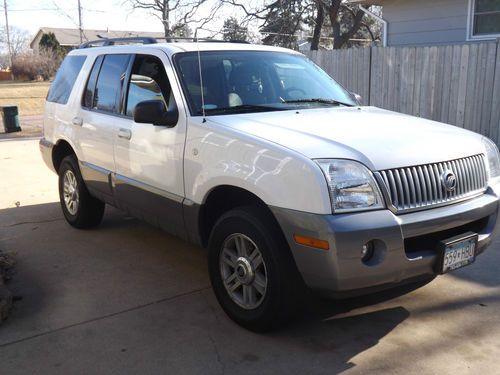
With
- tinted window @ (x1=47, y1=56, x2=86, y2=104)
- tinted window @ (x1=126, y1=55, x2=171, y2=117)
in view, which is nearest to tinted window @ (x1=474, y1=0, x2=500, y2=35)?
tinted window @ (x1=47, y1=56, x2=86, y2=104)

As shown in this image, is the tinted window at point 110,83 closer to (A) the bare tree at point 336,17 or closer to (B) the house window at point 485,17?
(B) the house window at point 485,17

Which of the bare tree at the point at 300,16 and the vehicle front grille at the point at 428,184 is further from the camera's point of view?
the bare tree at the point at 300,16

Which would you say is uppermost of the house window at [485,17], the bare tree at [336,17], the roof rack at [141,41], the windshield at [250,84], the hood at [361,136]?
the bare tree at [336,17]

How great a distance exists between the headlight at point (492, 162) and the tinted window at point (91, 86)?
3676 mm

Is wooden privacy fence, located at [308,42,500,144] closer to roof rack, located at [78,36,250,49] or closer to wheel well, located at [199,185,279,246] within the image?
roof rack, located at [78,36,250,49]

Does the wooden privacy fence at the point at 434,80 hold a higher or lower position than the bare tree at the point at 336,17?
lower

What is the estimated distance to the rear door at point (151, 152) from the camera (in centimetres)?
421

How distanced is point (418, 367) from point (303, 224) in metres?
1.12

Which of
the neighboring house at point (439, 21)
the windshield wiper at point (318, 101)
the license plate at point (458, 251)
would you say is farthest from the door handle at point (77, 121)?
the neighboring house at point (439, 21)

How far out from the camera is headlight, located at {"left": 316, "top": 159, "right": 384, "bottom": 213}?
3104mm

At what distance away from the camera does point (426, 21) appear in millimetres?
13055

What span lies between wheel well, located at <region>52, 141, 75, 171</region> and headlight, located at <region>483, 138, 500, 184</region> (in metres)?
4.37

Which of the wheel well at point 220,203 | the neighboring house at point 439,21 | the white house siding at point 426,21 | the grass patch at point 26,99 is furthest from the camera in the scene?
the grass patch at point 26,99

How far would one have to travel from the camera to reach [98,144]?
5305mm
